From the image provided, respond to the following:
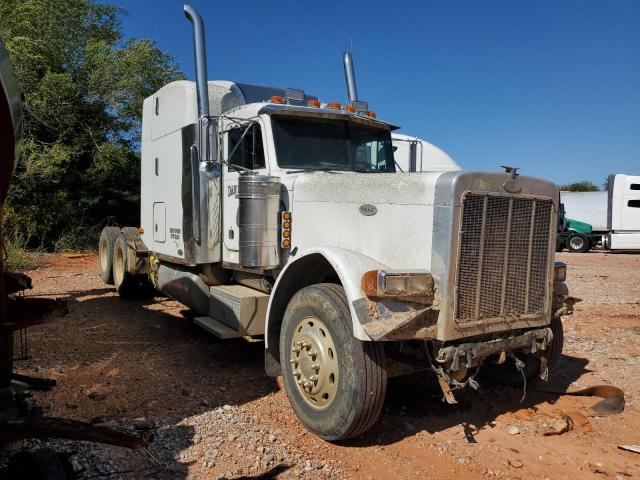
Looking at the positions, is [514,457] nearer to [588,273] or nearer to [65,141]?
[588,273]

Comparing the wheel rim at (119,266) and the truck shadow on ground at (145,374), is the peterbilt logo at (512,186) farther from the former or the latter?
the wheel rim at (119,266)

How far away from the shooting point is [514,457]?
3.75m

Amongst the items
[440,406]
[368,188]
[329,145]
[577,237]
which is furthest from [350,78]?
[577,237]

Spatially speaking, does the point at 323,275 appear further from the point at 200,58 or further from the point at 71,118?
the point at 71,118

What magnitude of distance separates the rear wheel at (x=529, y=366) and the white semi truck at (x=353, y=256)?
0.01m

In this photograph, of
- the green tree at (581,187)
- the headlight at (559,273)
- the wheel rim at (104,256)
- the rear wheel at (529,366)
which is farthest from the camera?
the green tree at (581,187)

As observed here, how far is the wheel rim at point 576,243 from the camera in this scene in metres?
24.1

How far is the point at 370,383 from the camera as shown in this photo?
355 centimetres

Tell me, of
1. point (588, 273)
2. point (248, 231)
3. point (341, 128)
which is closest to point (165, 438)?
point (248, 231)

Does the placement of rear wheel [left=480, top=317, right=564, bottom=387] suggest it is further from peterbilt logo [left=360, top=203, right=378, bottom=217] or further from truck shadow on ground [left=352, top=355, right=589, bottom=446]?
peterbilt logo [left=360, top=203, right=378, bottom=217]

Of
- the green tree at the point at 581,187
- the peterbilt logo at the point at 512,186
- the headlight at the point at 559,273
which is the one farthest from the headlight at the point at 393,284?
the green tree at the point at 581,187

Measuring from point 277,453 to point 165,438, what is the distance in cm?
83

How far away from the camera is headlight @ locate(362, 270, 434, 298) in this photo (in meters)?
3.37

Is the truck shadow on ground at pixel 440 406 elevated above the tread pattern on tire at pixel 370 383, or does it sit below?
below
